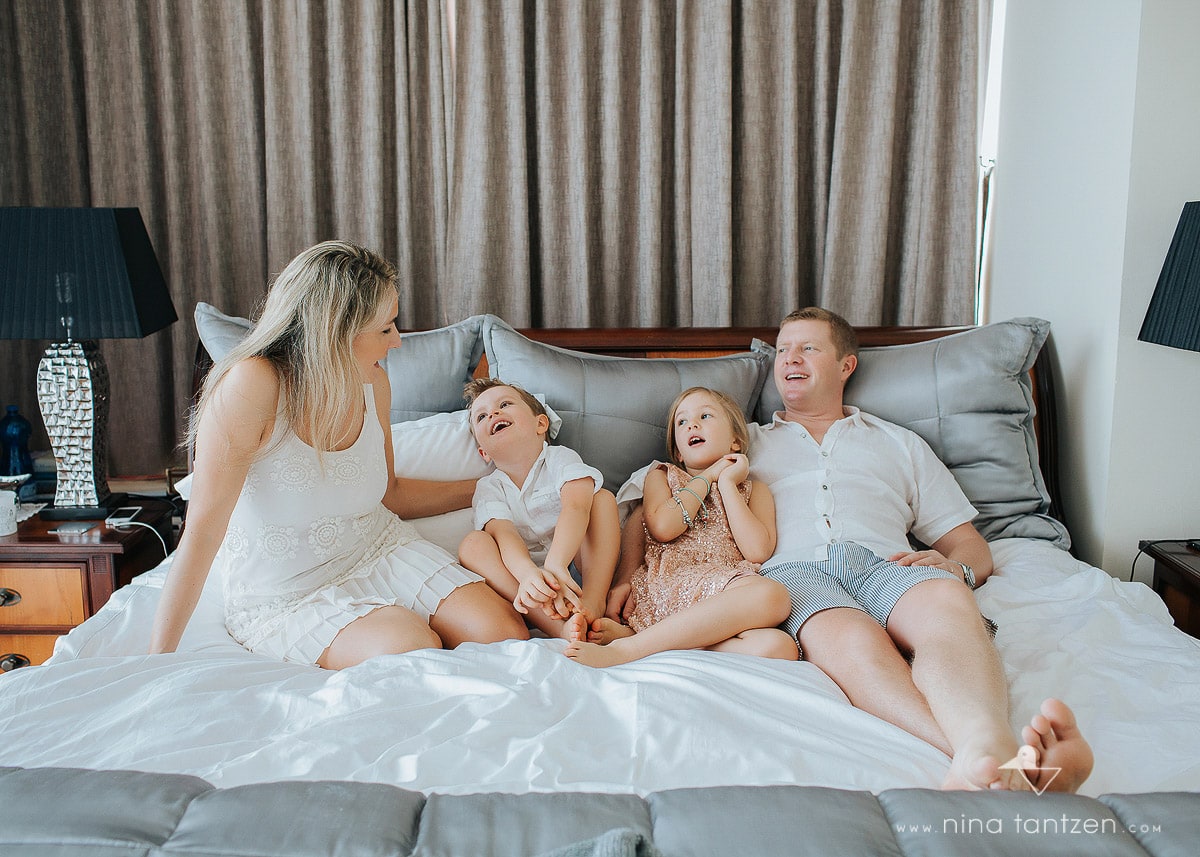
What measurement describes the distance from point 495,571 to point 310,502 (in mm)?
365

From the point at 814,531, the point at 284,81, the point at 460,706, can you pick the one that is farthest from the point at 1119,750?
the point at 284,81

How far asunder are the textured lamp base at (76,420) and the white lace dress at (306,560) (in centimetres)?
80

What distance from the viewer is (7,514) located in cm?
210

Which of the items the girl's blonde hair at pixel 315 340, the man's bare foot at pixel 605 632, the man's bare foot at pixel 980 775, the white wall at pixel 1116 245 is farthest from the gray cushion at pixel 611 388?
the man's bare foot at pixel 980 775

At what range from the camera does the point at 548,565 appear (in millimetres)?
1703

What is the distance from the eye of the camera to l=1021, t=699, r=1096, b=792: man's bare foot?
1037mm

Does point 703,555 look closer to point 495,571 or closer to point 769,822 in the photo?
point 495,571

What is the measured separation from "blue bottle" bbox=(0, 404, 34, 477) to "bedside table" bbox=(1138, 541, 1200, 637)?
9.15ft

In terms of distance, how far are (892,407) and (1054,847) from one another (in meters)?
1.34

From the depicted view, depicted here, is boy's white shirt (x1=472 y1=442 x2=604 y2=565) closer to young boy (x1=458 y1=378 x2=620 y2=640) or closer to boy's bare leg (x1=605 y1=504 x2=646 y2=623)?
young boy (x1=458 y1=378 x2=620 y2=640)

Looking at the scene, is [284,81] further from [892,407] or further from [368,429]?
[892,407]

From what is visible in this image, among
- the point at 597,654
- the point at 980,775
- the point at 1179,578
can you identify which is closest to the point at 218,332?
the point at 597,654

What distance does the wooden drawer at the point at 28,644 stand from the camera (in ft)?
6.75

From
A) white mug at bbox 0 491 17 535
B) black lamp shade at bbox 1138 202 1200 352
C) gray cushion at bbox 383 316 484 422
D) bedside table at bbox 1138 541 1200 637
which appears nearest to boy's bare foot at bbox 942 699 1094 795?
bedside table at bbox 1138 541 1200 637
